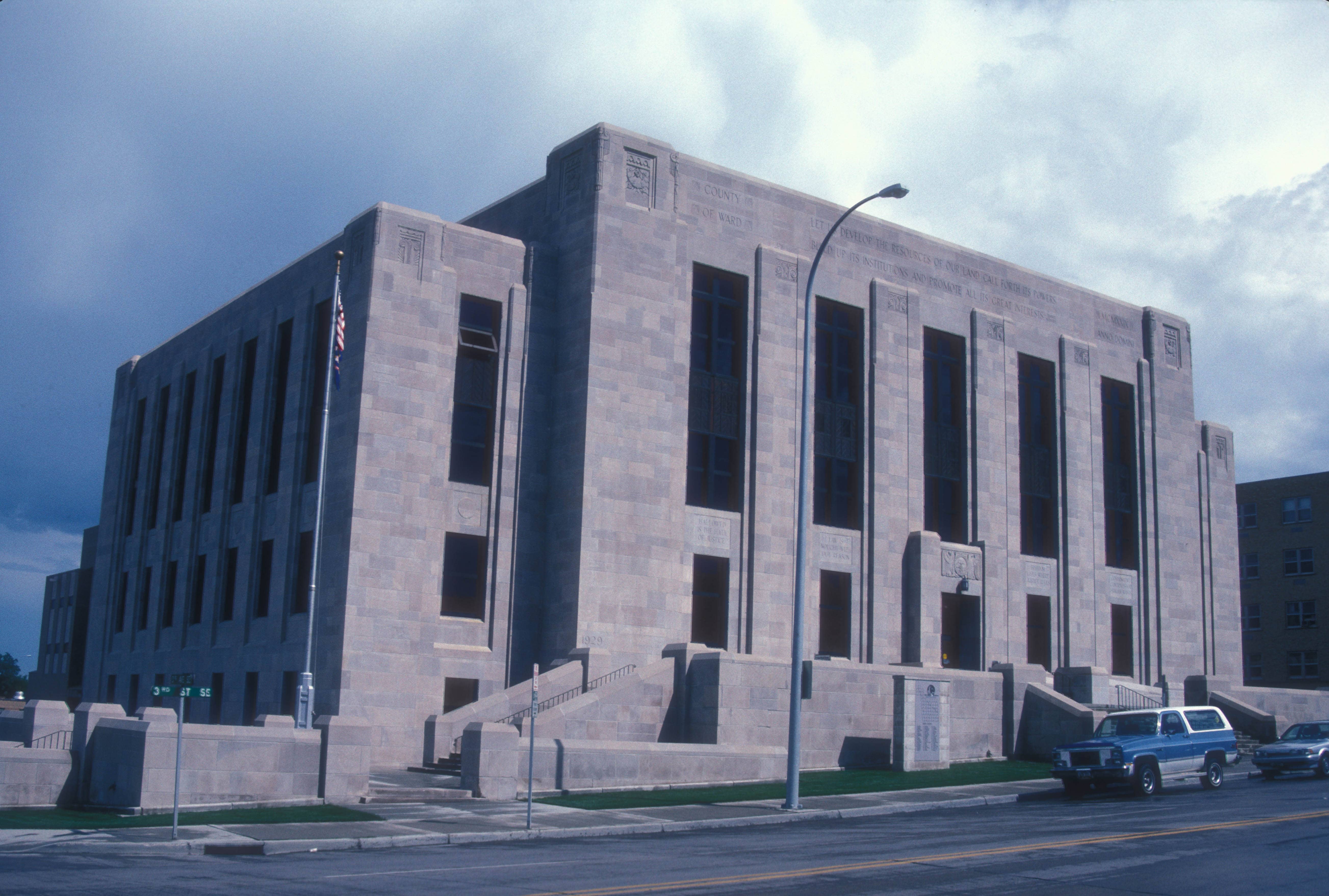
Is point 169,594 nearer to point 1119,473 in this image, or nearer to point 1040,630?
point 1040,630

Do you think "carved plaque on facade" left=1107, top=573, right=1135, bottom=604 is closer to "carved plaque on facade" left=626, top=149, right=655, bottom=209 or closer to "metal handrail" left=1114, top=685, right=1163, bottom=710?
"metal handrail" left=1114, top=685, right=1163, bottom=710

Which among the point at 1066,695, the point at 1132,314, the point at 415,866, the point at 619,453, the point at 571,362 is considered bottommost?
the point at 415,866

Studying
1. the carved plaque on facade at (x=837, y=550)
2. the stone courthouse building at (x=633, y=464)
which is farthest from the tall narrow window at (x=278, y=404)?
the carved plaque on facade at (x=837, y=550)

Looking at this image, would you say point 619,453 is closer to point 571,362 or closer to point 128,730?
point 571,362

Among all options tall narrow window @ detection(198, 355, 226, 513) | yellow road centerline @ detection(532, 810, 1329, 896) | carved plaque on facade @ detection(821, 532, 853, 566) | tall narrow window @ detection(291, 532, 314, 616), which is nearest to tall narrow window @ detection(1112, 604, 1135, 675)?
carved plaque on facade @ detection(821, 532, 853, 566)

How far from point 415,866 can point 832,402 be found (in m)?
26.4

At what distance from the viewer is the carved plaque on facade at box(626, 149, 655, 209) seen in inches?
1409

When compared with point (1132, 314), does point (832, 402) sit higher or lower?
lower

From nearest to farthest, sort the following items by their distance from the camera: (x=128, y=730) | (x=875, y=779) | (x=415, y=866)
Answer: (x=415, y=866) → (x=128, y=730) → (x=875, y=779)

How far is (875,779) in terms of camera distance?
27984 millimetres

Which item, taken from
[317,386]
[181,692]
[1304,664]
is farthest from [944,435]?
[1304,664]

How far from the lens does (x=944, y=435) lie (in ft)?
139

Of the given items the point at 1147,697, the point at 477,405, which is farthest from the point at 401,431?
the point at 1147,697

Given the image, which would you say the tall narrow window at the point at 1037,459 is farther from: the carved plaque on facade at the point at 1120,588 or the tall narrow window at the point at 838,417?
the tall narrow window at the point at 838,417
